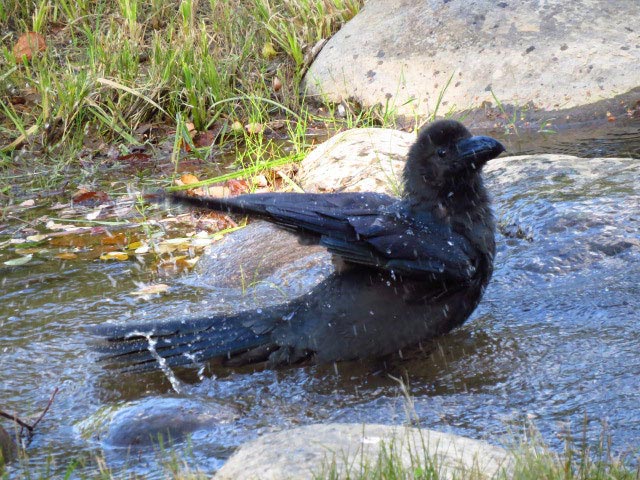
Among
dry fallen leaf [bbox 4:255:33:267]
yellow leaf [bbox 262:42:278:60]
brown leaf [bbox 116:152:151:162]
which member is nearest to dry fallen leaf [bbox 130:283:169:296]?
dry fallen leaf [bbox 4:255:33:267]

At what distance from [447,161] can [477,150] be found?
181mm

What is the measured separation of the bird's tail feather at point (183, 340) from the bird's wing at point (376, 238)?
1.81 ft

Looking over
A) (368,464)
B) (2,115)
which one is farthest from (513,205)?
(2,115)

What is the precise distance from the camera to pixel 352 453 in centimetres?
299

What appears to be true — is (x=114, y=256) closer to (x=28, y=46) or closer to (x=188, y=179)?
(x=188, y=179)

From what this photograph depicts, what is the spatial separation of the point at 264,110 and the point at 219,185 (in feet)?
5.34

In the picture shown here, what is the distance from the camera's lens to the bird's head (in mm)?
4680

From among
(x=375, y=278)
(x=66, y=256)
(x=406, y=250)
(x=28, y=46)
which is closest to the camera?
(x=406, y=250)

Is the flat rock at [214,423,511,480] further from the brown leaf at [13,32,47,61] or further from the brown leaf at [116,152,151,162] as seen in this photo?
the brown leaf at [13,32,47,61]

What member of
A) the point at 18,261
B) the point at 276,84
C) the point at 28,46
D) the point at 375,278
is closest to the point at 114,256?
the point at 18,261

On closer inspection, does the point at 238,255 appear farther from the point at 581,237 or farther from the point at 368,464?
the point at 368,464

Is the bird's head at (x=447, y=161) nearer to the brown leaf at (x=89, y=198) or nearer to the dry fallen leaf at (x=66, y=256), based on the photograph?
the dry fallen leaf at (x=66, y=256)

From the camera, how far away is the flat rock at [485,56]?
837 cm

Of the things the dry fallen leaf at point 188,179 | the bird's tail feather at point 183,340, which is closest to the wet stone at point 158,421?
the bird's tail feather at point 183,340
